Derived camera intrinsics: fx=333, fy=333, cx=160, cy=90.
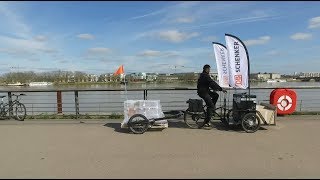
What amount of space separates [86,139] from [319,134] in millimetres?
5370

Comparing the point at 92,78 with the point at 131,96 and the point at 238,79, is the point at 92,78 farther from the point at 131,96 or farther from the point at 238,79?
the point at 238,79

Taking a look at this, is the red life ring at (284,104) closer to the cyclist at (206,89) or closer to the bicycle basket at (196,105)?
the cyclist at (206,89)

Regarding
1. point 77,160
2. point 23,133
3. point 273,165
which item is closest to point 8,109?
point 23,133

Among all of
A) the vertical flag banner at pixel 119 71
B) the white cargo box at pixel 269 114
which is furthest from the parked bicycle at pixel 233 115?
the vertical flag banner at pixel 119 71

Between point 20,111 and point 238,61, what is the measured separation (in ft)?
22.8

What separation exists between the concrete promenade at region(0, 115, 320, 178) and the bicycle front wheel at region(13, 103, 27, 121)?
1534mm

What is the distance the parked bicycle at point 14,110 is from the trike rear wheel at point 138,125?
4.39 m

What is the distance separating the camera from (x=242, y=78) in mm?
8836

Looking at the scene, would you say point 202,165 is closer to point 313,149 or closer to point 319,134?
point 313,149

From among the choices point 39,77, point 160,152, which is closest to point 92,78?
point 39,77

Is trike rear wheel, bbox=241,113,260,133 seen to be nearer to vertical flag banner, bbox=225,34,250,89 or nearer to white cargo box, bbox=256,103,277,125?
white cargo box, bbox=256,103,277,125

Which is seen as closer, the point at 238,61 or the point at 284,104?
the point at 238,61

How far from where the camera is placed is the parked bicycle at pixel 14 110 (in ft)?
34.9

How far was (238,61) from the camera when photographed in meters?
8.80
